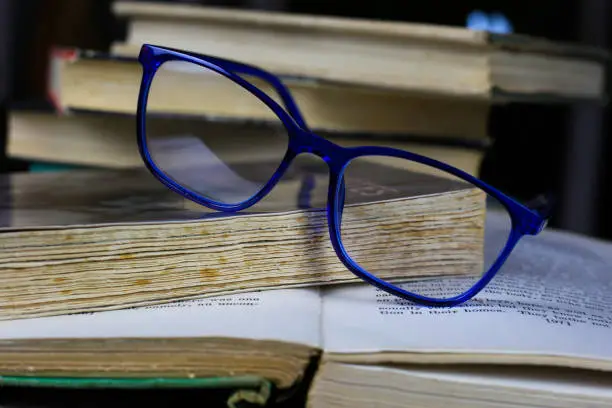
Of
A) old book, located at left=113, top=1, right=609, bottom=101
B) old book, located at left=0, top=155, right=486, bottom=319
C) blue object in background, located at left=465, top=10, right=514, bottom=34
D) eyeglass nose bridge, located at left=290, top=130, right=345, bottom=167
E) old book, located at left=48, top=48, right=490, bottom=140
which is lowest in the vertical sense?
old book, located at left=0, top=155, right=486, bottom=319

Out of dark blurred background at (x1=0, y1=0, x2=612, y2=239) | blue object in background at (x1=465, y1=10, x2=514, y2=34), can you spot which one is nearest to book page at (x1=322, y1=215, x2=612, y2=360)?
dark blurred background at (x1=0, y1=0, x2=612, y2=239)

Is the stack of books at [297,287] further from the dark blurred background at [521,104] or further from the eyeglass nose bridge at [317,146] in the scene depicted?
the dark blurred background at [521,104]

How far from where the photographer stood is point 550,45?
2.12 ft

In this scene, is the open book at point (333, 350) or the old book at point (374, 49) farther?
the old book at point (374, 49)

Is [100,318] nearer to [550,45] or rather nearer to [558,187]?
[550,45]

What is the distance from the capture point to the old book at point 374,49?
24.1 inches

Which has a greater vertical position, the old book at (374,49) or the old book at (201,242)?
the old book at (374,49)

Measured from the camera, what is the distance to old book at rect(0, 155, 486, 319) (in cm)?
38

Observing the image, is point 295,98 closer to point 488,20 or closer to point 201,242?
point 201,242

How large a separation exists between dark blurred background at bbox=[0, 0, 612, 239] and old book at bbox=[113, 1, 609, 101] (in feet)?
0.61

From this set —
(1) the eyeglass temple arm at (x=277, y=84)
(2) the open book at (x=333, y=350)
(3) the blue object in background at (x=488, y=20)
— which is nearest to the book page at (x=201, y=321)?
(2) the open book at (x=333, y=350)

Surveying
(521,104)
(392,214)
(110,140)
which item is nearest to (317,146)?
(392,214)

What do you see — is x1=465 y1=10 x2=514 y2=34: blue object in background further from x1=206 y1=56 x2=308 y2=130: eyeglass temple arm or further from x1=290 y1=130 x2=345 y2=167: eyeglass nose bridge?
x1=290 y1=130 x2=345 y2=167: eyeglass nose bridge

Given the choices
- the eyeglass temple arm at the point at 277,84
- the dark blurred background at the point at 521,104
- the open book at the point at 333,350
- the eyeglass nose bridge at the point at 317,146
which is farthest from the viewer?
the dark blurred background at the point at 521,104
